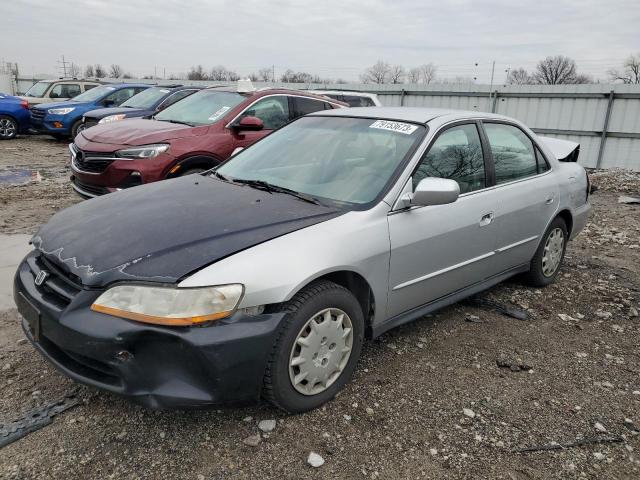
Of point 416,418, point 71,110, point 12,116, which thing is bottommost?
point 416,418

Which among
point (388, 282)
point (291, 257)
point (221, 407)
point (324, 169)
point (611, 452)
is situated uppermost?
point (324, 169)

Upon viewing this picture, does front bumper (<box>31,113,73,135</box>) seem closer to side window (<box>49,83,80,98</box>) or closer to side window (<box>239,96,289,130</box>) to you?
side window (<box>49,83,80,98</box>)

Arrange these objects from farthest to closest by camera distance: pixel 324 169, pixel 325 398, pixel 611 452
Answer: pixel 324 169, pixel 325 398, pixel 611 452

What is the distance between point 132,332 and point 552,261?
389cm

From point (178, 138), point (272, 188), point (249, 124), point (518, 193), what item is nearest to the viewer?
point (272, 188)

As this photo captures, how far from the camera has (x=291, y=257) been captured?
2.49 m

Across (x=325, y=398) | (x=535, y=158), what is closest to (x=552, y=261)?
(x=535, y=158)

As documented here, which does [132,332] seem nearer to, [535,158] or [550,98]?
[535,158]

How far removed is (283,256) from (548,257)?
313 centimetres

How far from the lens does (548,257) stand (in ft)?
15.2

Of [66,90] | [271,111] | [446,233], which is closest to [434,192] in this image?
[446,233]

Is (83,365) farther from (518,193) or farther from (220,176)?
(518,193)

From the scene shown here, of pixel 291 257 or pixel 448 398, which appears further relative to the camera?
pixel 448 398

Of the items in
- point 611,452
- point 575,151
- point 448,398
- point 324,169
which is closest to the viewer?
point 611,452
